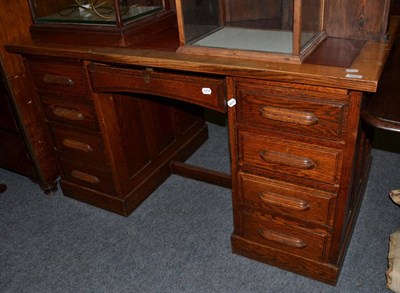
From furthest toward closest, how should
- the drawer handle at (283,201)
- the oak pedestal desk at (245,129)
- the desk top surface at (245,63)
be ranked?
1. the drawer handle at (283,201)
2. the oak pedestal desk at (245,129)
3. the desk top surface at (245,63)

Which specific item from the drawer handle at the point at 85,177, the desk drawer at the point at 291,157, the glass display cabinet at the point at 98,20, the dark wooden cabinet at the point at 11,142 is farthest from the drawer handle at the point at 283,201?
the dark wooden cabinet at the point at 11,142

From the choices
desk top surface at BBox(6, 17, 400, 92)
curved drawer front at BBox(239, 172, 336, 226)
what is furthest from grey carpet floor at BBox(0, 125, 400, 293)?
desk top surface at BBox(6, 17, 400, 92)

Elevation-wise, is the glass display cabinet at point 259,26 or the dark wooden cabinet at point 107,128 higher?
the glass display cabinet at point 259,26

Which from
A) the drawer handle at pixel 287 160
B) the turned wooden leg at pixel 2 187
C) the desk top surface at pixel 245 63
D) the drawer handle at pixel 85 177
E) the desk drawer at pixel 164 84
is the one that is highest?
the desk top surface at pixel 245 63

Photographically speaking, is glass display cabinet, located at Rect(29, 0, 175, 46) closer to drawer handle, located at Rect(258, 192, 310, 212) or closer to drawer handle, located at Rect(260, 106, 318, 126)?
drawer handle, located at Rect(260, 106, 318, 126)

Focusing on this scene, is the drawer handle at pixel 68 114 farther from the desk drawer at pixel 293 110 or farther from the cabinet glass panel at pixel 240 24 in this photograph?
the desk drawer at pixel 293 110

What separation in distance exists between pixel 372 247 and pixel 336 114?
0.91 m

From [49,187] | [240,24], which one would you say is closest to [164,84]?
[240,24]

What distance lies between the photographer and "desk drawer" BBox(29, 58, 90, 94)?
6.07 ft

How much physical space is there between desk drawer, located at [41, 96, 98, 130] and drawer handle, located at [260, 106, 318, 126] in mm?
907

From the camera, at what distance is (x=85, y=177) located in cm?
225

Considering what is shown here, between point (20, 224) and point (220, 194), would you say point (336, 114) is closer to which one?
point (220, 194)

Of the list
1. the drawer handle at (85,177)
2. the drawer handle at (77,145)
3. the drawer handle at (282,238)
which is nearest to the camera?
the drawer handle at (282,238)

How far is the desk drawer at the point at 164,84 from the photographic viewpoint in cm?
151
